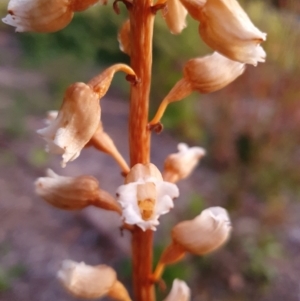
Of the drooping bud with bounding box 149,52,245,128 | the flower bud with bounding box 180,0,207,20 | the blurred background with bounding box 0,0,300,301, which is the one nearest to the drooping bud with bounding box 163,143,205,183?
the drooping bud with bounding box 149,52,245,128

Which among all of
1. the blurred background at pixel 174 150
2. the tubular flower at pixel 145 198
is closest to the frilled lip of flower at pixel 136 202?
the tubular flower at pixel 145 198

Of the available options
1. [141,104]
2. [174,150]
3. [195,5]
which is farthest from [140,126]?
[174,150]

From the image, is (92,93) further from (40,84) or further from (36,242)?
(40,84)

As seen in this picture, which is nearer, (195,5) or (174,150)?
(195,5)

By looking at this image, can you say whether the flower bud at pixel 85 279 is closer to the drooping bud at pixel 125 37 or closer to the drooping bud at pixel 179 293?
the drooping bud at pixel 179 293

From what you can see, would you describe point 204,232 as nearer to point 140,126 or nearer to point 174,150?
point 140,126
